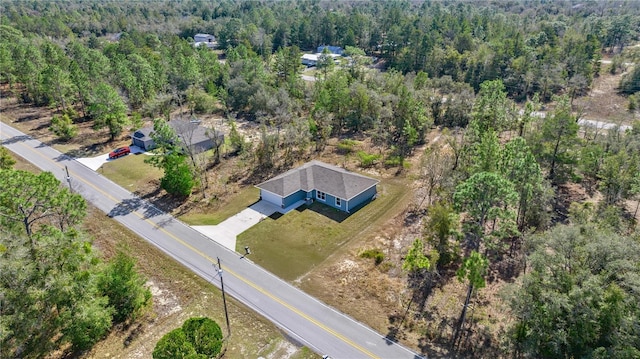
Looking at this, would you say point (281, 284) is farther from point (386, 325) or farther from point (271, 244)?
point (386, 325)

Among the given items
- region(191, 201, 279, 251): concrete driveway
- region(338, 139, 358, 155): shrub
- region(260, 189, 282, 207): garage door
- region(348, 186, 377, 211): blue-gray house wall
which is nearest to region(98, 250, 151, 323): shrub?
region(191, 201, 279, 251): concrete driveway

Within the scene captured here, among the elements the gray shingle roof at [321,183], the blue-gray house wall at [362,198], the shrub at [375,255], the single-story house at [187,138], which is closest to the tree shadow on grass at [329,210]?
the blue-gray house wall at [362,198]

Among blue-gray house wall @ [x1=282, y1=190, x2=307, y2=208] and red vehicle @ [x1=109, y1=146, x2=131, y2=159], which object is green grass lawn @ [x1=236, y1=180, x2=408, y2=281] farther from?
red vehicle @ [x1=109, y1=146, x2=131, y2=159]

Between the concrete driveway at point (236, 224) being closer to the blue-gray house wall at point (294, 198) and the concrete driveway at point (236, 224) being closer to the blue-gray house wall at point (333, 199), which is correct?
the blue-gray house wall at point (294, 198)

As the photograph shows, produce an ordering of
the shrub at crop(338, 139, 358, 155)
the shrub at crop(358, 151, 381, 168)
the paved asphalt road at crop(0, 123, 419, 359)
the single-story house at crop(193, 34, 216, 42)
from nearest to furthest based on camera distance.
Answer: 1. the paved asphalt road at crop(0, 123, 419, 359)
2. the shrub at crop(358, 151, 381, 168)
3. the shrub at crop(338, 139, 358, 155)
4. the single-story house at crop(193, 34, 216, 42)

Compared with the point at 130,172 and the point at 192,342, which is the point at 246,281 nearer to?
the point at 192,342

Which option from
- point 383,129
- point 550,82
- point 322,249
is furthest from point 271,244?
point 550,82
